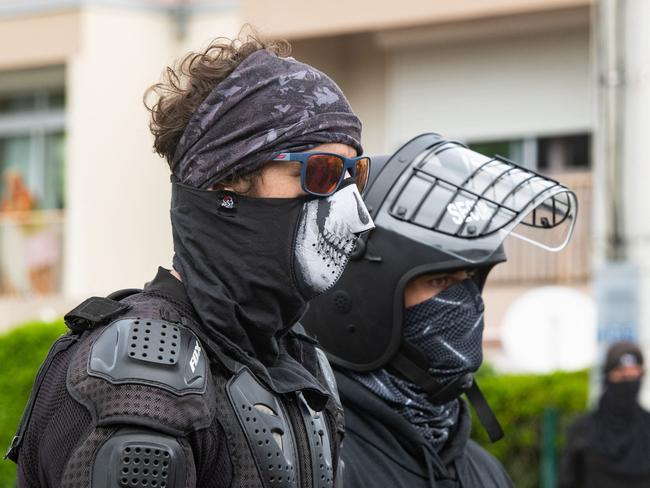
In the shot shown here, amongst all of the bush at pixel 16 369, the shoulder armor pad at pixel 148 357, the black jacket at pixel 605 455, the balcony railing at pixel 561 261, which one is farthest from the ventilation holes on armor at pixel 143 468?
the balcony railing at pixel 561 261

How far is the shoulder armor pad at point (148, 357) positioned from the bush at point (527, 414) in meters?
6.46

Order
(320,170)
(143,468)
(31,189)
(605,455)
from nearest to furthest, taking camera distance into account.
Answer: (143,468), (320,170), (605,455), (31,189)

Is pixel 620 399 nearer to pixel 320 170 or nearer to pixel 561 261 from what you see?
pixel 320 170

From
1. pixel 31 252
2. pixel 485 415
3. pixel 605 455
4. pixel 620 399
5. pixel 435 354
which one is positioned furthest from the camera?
pixel 31 252

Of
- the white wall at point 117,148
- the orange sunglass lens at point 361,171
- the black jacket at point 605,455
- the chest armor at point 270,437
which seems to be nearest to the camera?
the chest armor at point 270,437

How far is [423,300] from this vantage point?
3.63 m

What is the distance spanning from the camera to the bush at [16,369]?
9.48 m

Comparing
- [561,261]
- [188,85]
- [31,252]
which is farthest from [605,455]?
[31,252]

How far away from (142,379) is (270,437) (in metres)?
0.26

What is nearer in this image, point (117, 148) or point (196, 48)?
point (196, 48)

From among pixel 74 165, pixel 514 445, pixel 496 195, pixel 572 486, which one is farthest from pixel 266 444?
pixel 74 165

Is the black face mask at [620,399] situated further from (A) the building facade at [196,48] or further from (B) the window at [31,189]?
(B) the window at [31,189]

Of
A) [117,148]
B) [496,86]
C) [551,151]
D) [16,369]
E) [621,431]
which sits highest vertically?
[496,86]

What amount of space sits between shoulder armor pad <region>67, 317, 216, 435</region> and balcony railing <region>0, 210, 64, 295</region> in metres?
13.8
